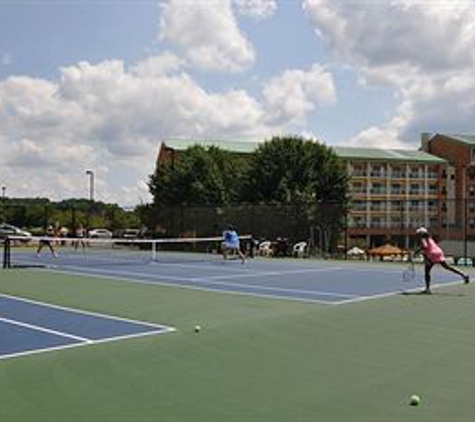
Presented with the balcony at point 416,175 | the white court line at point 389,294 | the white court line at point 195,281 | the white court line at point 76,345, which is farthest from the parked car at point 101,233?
the balcony at point 416,175

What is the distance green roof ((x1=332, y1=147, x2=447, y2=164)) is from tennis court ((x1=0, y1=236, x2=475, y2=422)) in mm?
75431

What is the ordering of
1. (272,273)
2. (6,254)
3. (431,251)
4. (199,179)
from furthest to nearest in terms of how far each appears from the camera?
(199,179) → (6,254) → (272,273) → (431,251)

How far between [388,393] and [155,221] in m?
34.2

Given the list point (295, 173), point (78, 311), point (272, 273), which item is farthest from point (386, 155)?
point (78, 311)

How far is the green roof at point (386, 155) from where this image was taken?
8894cm

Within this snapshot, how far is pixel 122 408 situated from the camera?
5.67 meters

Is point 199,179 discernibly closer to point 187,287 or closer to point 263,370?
point 187,287

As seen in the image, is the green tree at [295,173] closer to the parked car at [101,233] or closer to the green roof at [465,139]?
the parked car at [101,233]

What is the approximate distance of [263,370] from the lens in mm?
7023

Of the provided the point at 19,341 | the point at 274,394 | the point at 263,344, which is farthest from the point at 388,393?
the point at 19,341

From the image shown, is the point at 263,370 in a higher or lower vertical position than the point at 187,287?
lower

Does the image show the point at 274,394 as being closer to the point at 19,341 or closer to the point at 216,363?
the point at 216,363

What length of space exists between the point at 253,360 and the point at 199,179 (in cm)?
4403

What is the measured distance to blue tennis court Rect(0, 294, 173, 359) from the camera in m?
8.47
